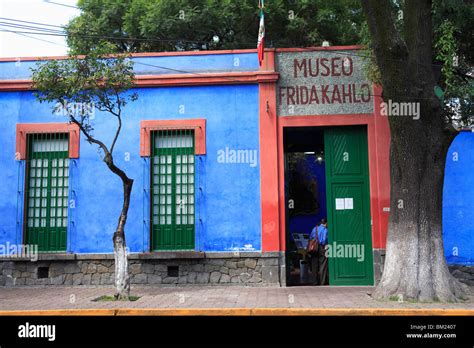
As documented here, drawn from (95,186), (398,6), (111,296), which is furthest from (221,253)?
(398,6)

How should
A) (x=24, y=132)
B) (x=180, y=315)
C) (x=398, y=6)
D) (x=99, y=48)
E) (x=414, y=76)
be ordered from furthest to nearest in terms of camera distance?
(x=24, y=132) → (x=398, y=6) → (x=99, y=48) → (x=414, y=76) → (x=180, y=315)

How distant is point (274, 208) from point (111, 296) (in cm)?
426

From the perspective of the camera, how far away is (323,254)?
12523 millimetres

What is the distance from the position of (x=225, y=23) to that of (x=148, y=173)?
9406 millimetres

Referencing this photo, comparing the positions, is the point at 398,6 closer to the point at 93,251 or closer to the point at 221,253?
the point at 221,253

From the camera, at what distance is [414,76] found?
31.0 feet

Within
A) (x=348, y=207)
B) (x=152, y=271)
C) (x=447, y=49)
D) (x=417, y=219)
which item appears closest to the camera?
(x=417, y=219)

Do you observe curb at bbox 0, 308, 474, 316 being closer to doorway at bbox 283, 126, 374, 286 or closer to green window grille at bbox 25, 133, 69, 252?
doorway at bbox 283, 126, 374, 286

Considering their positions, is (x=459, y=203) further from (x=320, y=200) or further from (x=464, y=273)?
(x=320, y=200)

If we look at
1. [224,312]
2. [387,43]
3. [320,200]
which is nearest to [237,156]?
[387,43]

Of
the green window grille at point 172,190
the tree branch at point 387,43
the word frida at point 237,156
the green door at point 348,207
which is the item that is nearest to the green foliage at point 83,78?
the green window grille at point 172,190

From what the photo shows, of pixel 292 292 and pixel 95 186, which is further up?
pixel 95 186

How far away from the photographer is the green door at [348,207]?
11742mm

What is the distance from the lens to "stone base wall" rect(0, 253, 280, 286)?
1153cm
